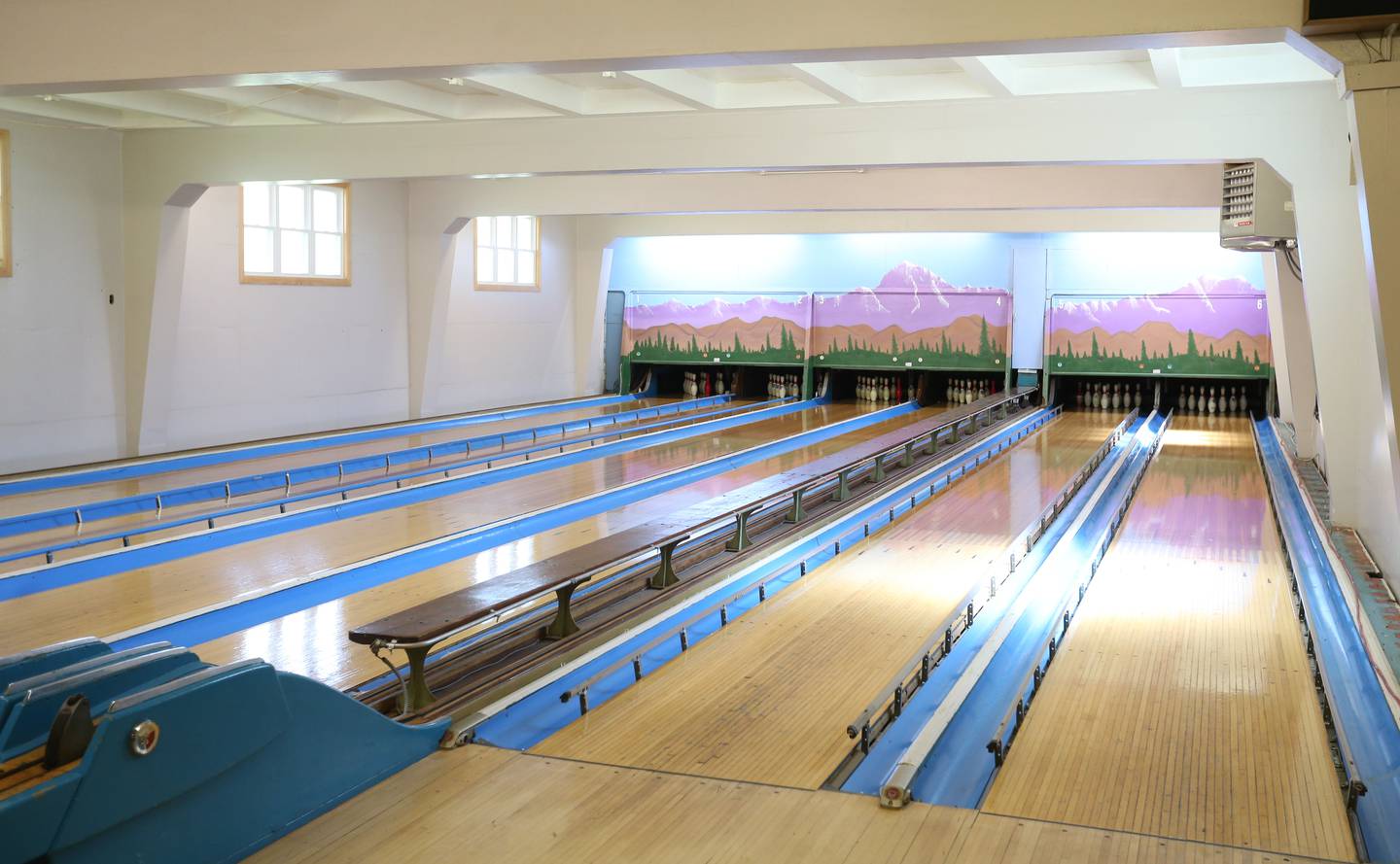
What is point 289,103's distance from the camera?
836cm

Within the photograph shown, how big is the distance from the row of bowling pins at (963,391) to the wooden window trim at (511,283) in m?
5.45

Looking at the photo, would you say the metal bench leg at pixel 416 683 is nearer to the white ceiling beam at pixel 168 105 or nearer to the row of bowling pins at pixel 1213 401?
the white ceiling beam at pixel 168 105

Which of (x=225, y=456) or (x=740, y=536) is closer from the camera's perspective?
(x=740, y=536)

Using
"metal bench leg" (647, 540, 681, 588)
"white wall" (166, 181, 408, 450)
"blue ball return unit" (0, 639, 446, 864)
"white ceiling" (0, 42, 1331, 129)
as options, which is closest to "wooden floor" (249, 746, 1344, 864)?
"blue ball return unit" (0, 639, 446, 864)

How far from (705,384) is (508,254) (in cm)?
361

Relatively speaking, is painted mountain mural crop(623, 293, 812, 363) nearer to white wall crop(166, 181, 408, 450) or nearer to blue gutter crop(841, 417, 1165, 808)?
white wall crop(166, 181, 408, 450)

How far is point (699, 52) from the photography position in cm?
412

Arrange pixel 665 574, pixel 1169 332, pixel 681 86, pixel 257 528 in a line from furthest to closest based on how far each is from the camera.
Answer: pixel 1169 332, pixel 681 86, pixel 257 528, pixel 665 574

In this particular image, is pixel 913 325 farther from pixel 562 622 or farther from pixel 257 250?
pixel 562 622

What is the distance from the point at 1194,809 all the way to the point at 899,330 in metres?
12.3

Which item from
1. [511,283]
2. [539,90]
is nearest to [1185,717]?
[539,90]

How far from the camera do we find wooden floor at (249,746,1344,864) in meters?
2.60

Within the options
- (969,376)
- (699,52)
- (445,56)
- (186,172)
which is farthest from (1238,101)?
(969,376)

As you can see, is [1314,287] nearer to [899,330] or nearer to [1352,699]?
[1352,699]
